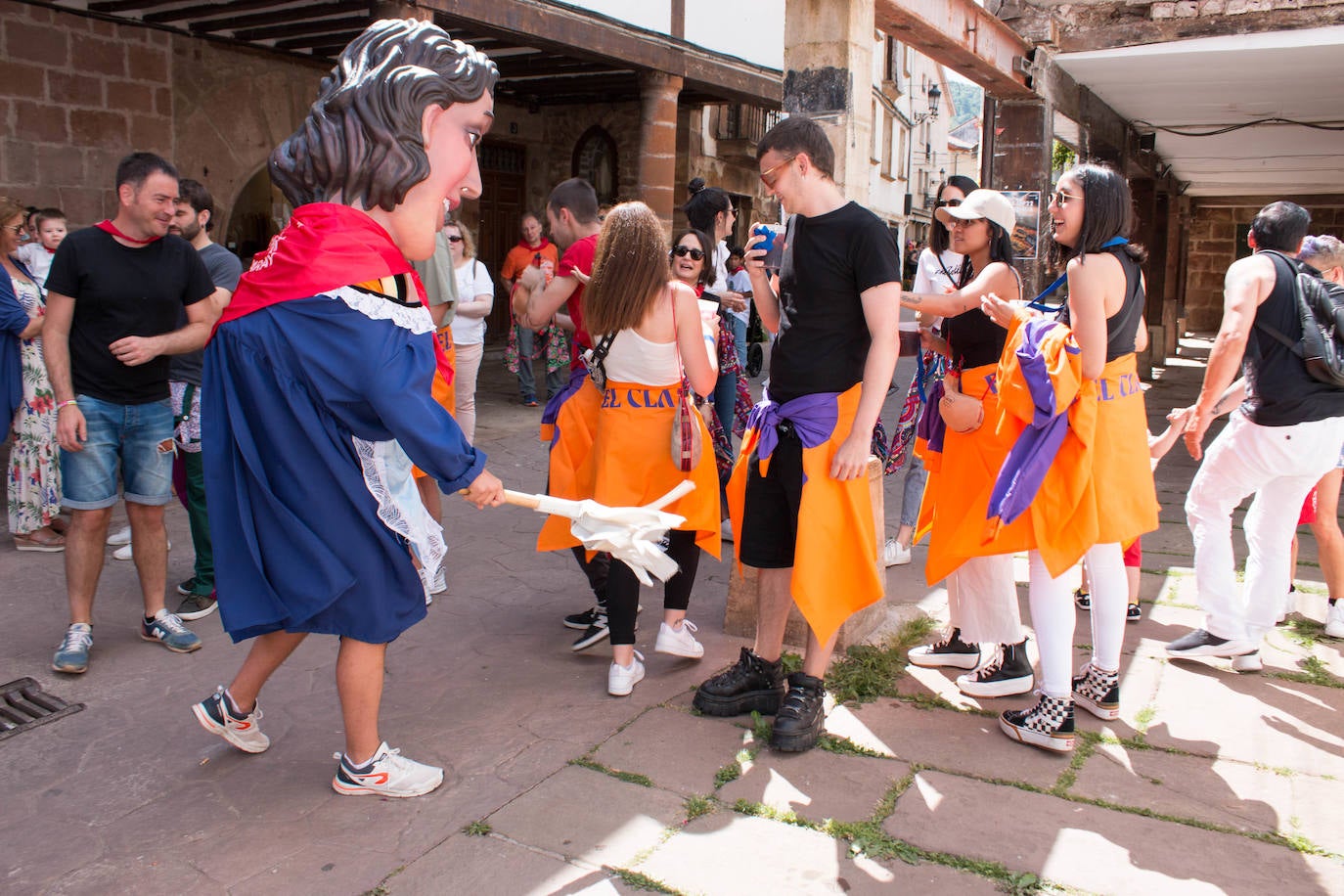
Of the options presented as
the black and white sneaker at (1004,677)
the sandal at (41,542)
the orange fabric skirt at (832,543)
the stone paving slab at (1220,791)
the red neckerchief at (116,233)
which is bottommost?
the stone paving slab at (1220,791)

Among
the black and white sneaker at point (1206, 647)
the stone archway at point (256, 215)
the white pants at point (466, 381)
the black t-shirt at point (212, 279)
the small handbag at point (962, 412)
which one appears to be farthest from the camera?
the stone archway at point (256, 215)

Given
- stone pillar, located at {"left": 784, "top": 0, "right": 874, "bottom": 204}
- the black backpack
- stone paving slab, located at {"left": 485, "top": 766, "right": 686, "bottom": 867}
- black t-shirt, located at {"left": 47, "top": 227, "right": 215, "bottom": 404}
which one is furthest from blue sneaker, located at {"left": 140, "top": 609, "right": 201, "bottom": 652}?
the black backpack

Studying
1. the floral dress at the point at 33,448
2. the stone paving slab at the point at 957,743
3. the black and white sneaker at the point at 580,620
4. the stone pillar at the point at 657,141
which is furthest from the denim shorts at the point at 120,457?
the stone pillar at the point at 657,141

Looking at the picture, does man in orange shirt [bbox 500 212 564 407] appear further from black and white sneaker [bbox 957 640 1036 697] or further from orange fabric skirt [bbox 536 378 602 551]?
black and white sneaker [bbox 957 640 1036 697]

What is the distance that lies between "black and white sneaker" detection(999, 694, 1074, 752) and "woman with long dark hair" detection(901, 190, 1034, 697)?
38 cm

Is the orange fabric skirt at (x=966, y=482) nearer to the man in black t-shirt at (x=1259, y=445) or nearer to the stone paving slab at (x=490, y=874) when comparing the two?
the man in black t-shirt at (x=1259, y=445)

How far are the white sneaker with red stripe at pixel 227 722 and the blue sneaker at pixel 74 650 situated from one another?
976 millimetres

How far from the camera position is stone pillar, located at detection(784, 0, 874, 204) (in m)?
4.75

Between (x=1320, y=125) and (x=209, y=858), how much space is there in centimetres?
1222

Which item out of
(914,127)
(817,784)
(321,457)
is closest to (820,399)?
(817,784)

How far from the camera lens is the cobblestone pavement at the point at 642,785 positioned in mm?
2535

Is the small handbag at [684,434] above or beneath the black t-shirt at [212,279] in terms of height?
beneath

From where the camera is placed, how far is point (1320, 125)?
10.8m

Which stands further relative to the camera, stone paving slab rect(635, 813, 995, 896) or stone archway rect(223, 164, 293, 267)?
stone archway rect(223, 164, 293, 267)
